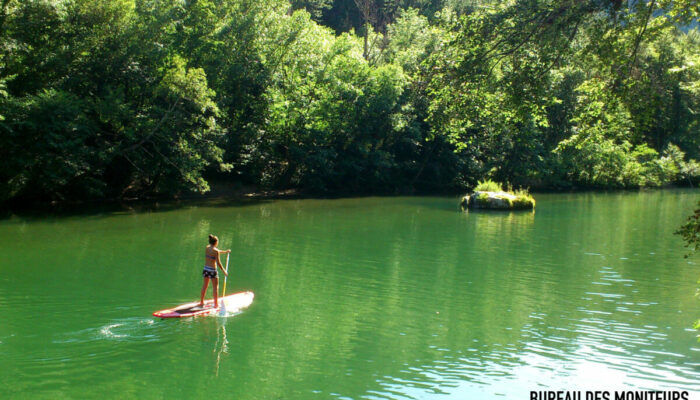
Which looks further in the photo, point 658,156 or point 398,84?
point 658,156

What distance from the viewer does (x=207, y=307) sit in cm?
1172

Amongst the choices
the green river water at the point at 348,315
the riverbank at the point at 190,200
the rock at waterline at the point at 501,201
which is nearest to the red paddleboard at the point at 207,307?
the green river water at the point at 348,315

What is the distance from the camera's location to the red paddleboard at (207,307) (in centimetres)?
1116

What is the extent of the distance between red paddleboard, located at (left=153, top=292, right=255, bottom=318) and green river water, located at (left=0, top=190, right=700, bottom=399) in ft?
0.80

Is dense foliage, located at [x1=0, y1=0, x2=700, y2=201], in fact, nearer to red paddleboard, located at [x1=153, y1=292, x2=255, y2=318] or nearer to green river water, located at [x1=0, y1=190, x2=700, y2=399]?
green river water, located at [x1=0, y1=190, x2=700, y2=399]

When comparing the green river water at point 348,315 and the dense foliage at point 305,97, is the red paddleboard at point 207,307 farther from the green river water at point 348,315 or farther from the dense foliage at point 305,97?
the dense foliage at point 305,97

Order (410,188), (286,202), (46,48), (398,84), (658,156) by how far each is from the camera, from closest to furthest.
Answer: (46,48) < (286,202) < (398,84) < (410,188) < (658,156)

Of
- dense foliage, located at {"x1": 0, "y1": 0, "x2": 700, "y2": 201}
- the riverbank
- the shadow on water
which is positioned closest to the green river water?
the shadow on water

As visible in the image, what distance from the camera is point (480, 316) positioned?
1196cm

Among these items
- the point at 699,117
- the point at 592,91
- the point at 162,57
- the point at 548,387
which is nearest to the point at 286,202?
the point at 162,57

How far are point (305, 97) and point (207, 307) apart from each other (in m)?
29.6

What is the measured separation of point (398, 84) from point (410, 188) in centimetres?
874

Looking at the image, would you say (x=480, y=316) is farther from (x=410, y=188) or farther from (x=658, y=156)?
(x=658, y=156)

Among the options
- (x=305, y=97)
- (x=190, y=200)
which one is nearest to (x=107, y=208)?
(x=190, y=200)
